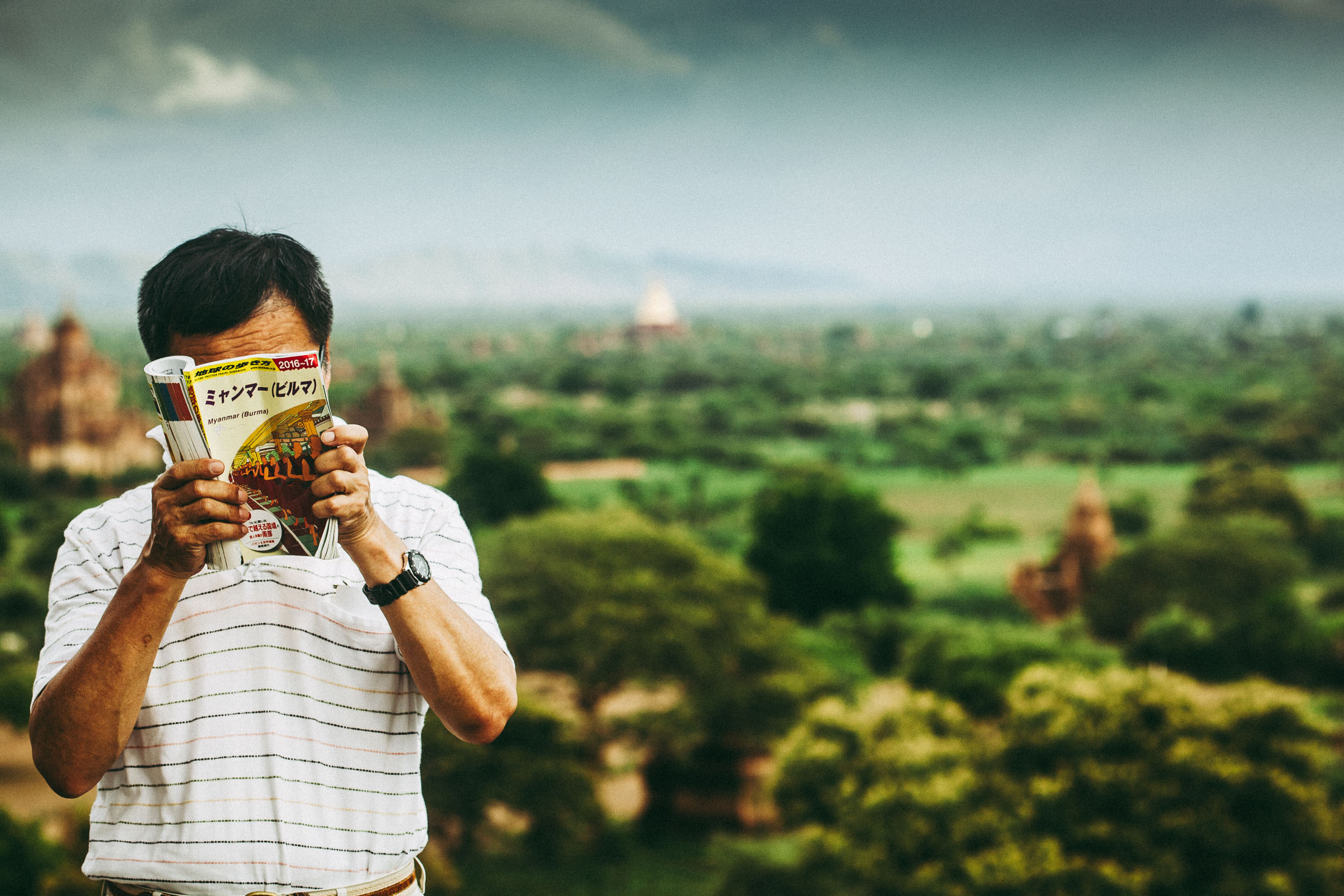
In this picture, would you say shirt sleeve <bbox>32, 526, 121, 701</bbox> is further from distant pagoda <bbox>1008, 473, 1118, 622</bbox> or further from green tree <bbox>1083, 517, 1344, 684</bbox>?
distant pagoda <bbox>1008, 473, 1118, 622</bbox>

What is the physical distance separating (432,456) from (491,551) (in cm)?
2711

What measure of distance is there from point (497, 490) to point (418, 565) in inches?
1360

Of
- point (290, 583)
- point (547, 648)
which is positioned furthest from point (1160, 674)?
point (290, 583)

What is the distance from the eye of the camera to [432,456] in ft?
157

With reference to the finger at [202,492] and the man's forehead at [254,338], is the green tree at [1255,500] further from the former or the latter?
the finger at [202,492]

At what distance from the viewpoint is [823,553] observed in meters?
30.2

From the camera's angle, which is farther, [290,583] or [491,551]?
[491,551]

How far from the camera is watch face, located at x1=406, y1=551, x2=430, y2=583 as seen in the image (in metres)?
1.72

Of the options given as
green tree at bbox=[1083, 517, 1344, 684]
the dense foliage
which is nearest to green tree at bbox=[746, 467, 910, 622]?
green tree at bbox=[1083, 517, 1344, 684]

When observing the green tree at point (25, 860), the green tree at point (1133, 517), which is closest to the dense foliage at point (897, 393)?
the green tree at point (1133, 517)

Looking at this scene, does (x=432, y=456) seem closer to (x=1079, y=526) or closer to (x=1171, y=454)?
(x=1079, y=526)

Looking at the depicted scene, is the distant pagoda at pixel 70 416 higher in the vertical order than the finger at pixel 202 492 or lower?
lower

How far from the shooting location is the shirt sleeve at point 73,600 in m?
1.82

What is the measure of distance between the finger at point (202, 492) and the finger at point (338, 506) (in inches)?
4.7
